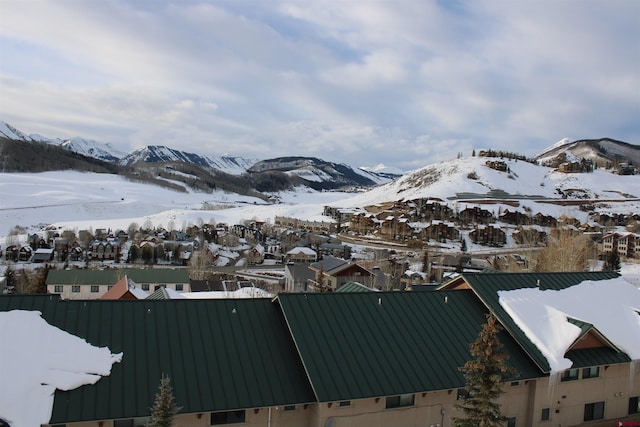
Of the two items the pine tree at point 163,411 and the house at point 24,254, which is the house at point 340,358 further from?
the house at point 24,254

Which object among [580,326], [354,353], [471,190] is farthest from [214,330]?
[471,190]

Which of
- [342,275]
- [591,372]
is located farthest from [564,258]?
[591,372]

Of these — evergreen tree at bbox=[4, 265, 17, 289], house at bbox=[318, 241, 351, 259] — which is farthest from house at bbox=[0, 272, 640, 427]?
house at bbox=[318, 241, 351, 259]

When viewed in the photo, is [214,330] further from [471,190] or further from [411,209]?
[471,190]

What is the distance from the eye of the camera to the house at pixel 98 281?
42.3 metres

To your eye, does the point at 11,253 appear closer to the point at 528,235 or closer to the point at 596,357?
the point at 596,357

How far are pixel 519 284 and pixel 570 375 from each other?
131 inches

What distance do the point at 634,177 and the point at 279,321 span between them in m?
182

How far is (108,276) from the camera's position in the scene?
43938mm

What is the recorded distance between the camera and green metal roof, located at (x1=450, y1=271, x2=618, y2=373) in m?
13.2

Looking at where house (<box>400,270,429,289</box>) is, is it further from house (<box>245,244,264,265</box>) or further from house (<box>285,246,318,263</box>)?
house (<box>245,244,264,265</box>)

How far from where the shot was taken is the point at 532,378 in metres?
12.6

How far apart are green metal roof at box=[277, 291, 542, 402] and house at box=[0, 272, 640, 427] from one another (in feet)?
0.11

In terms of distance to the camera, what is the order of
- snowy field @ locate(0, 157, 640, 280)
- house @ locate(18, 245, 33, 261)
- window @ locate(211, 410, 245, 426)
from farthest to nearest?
1. snowy field @ locate(0, 157, 640, 280)
2. house @ locate(18, 245, 33, 261)
3. window @ locate(211, 410, 245, 426)
